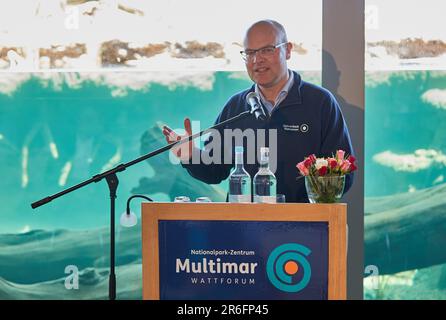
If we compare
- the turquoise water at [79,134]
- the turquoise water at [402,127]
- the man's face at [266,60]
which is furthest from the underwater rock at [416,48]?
the turquoise water at [79,134]

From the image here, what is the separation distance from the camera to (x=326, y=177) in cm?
237

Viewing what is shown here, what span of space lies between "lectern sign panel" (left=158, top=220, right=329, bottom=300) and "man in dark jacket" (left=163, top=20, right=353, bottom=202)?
1.08 metres

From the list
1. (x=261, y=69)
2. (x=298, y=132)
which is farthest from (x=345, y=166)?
(x=261, y=69)

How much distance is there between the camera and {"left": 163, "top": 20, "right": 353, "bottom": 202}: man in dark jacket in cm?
339

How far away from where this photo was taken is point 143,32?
376 centimetres

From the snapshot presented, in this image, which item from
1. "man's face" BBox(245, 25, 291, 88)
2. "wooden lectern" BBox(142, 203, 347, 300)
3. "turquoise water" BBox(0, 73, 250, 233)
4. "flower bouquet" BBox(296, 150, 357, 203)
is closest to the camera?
"wooden lectern" BBox(142, 203, 347, 300)

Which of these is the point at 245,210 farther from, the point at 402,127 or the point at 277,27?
the point at 402,127

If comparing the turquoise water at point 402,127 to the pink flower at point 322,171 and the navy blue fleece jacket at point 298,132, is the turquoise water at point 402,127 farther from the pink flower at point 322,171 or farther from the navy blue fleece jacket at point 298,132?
the pink flower at point 322,171

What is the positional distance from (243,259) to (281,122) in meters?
1.36

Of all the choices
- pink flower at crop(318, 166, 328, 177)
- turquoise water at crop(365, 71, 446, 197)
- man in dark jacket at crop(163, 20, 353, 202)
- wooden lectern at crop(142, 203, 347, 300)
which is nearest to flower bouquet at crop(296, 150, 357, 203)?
pink flower at crop(318, 166, 328, 177)

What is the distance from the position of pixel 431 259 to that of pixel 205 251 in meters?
1.90

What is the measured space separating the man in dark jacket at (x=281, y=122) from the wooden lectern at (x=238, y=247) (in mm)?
1055

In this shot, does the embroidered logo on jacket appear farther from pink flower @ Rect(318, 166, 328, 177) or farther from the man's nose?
pink flower @ Rect(318, 166, 328, 177)
